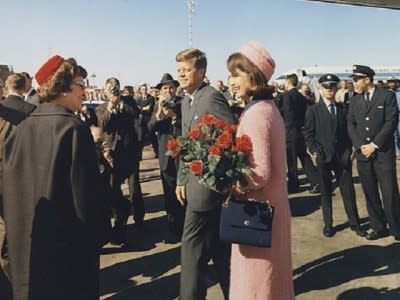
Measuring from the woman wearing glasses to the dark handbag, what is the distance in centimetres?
76

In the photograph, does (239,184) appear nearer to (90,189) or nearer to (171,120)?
(90,189)

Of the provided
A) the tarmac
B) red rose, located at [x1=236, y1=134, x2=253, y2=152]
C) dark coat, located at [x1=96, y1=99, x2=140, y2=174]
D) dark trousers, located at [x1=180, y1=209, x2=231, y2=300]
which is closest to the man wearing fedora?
the tarmac

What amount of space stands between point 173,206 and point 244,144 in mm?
3574

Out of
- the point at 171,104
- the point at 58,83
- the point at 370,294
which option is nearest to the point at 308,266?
the point at 370,294

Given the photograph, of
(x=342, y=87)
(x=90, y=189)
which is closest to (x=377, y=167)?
(x=90, y=189)

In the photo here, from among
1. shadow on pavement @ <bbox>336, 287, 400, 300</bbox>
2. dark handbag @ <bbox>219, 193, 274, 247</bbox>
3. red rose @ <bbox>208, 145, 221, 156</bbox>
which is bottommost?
shadow on pavement @ <bbox>336, 287, 400, 300</bbox>

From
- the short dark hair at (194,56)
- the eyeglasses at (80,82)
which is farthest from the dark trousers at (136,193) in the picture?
the eyeglasses at (80,82)

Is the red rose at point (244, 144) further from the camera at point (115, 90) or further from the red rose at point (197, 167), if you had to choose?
the camera at point (115, 90)

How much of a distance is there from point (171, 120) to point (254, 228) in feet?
10.2

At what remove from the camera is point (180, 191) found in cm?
355

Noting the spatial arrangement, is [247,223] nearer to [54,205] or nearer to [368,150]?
[54,205]

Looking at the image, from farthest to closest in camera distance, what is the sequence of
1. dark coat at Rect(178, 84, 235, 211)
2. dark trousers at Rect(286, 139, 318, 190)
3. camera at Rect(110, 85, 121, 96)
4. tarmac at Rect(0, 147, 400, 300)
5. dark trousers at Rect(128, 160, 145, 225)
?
dark trousers at Rect(286, 139, 318, 190), dark trousers at Rect(128, 160, 145, 225), camera at Rect(110, 85, 121, 96), tarmac at Rect(0, 147, 400, 300), dark coat at Rect(178, 84, 235, 211)

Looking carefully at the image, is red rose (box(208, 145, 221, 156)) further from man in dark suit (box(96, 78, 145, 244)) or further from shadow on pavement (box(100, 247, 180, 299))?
man in dark suit (box(96, 78, 145, 244))

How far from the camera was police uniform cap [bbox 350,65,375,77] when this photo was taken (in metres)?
5.54
